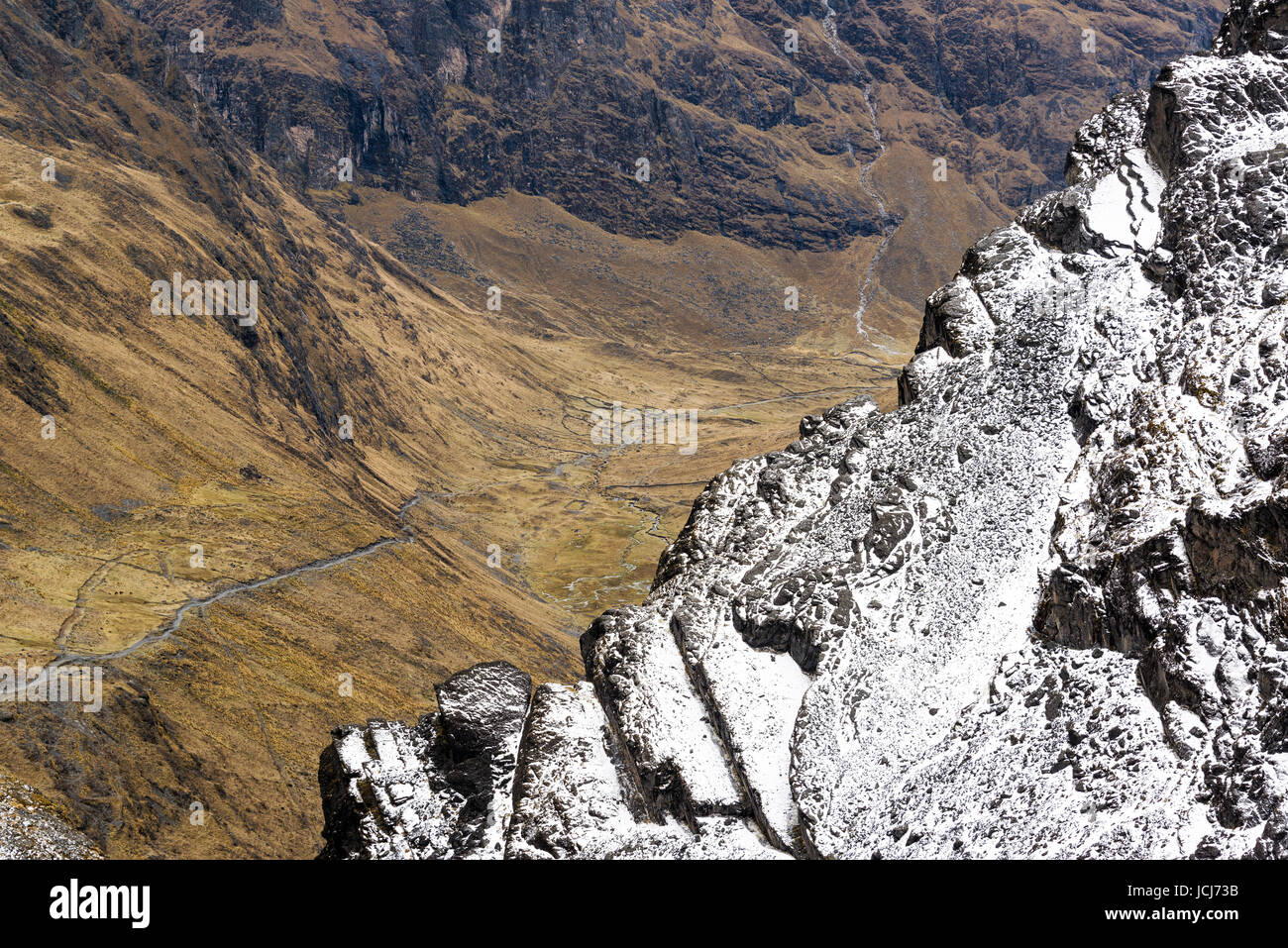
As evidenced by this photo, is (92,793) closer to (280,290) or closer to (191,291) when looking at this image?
(191,291)

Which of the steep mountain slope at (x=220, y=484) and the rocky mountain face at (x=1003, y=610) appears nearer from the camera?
the rocky mountain face at (x=1003, y=610)

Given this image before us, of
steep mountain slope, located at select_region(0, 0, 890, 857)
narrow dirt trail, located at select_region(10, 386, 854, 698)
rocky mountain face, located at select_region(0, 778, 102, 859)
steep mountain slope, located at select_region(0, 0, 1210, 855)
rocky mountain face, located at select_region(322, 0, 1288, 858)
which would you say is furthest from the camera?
narrow dirt trail, located at select_region(10, 386, 854, 698)

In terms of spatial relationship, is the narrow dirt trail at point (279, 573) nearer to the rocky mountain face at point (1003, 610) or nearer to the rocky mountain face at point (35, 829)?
the rocky mountain face at point (35, 829)

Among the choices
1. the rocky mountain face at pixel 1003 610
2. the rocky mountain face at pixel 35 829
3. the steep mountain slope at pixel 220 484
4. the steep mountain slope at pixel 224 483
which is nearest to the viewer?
the rocky mountain face at pixel 1003 610

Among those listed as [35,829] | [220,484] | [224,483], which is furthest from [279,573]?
[35,829]

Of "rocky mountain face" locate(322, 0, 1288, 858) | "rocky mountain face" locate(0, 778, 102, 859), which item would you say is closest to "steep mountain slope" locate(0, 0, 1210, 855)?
"rocky mountain face" locate(0, 778, 102, 859)

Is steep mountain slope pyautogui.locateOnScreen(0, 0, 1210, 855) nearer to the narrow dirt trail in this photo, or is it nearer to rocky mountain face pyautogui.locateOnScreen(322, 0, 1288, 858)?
the narrow dirt trail

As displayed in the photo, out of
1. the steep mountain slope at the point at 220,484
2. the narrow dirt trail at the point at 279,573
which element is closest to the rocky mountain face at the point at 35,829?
the steep mountain slope at the point at 220,484

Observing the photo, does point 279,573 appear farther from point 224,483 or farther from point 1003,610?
point 1003,610
